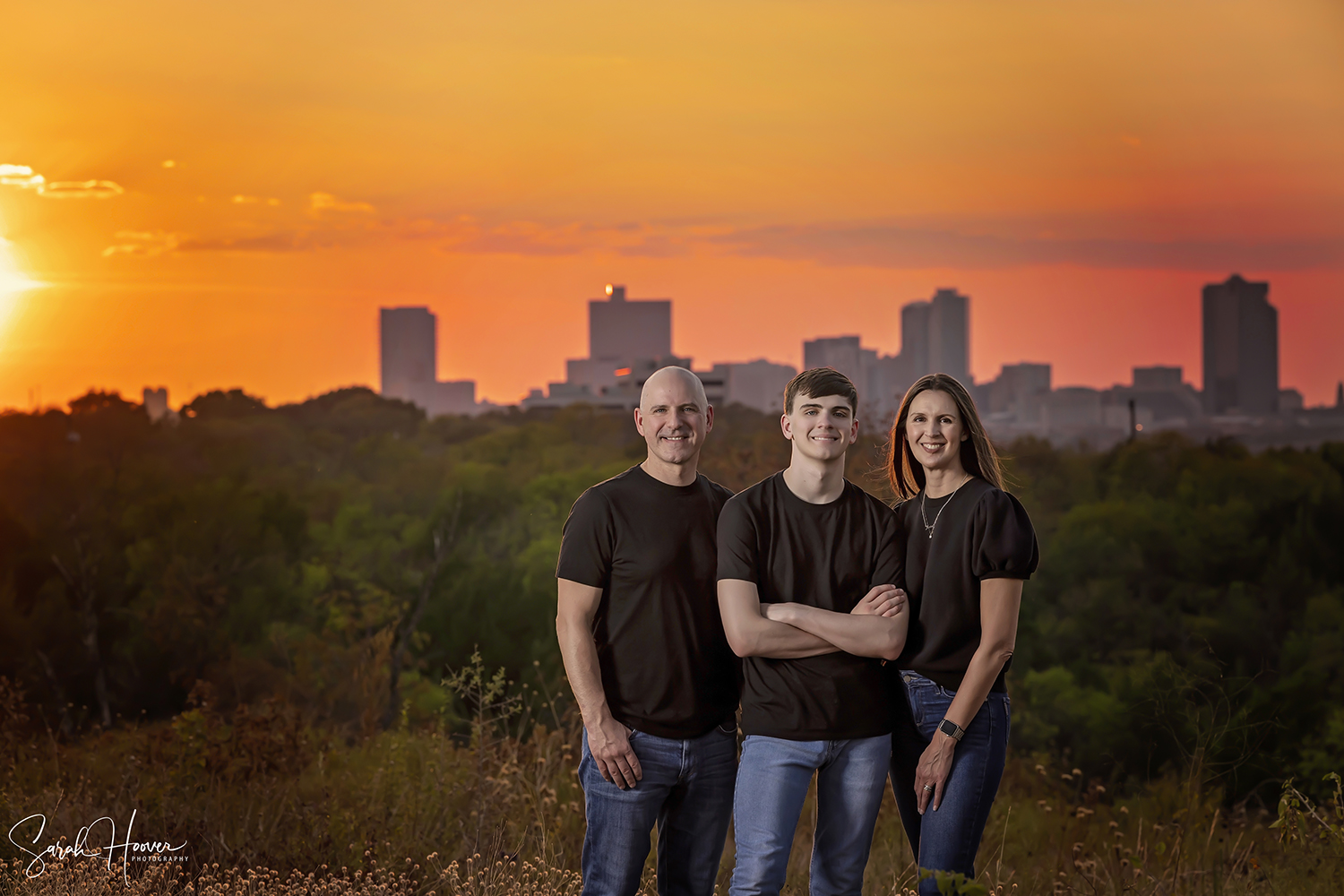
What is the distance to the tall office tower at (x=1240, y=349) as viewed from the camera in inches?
2120

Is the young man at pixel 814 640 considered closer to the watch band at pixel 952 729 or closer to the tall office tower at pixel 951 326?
the watch band at pixel 952 729

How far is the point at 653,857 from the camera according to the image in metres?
5.52

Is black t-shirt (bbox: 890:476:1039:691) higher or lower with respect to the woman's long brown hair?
lower

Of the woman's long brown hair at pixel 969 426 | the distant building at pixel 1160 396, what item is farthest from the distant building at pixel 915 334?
the woman's long brown hair at pixel 969 426

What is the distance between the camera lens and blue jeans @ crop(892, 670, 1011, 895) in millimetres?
3332

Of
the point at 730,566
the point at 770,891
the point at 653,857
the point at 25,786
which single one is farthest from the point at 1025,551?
the point at 25,786

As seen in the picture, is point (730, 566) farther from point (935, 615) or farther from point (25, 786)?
point (25, 786)

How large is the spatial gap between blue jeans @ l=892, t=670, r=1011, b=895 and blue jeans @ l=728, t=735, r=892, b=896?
0.10 meters

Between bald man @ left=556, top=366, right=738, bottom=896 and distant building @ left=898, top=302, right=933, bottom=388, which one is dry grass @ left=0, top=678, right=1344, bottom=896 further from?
distant building @ left=898, top=302, right=933, bottom=388

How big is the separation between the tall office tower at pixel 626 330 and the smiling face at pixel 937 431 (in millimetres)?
63148

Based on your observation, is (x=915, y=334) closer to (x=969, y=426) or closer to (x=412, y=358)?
(x=412, y=358)

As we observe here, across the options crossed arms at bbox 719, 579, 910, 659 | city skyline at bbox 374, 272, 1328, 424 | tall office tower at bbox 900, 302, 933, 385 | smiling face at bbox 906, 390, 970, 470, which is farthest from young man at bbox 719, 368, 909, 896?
tall office tower at bbox 900, 302, 933, 385

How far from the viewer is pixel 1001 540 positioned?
3281 mm

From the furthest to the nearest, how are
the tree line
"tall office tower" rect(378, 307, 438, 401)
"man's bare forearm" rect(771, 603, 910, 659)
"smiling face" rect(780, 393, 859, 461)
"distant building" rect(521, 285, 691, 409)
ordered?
1. "distant building" rect(521, 285, 691, 409)
2. "tall office tower" rect(378, 307, 438, 401)
3. the tree line
4. "smiling face" rect(780, 393, 859, 461)
5. "man's bare forearm" rect(771, 603, 910, 659)
